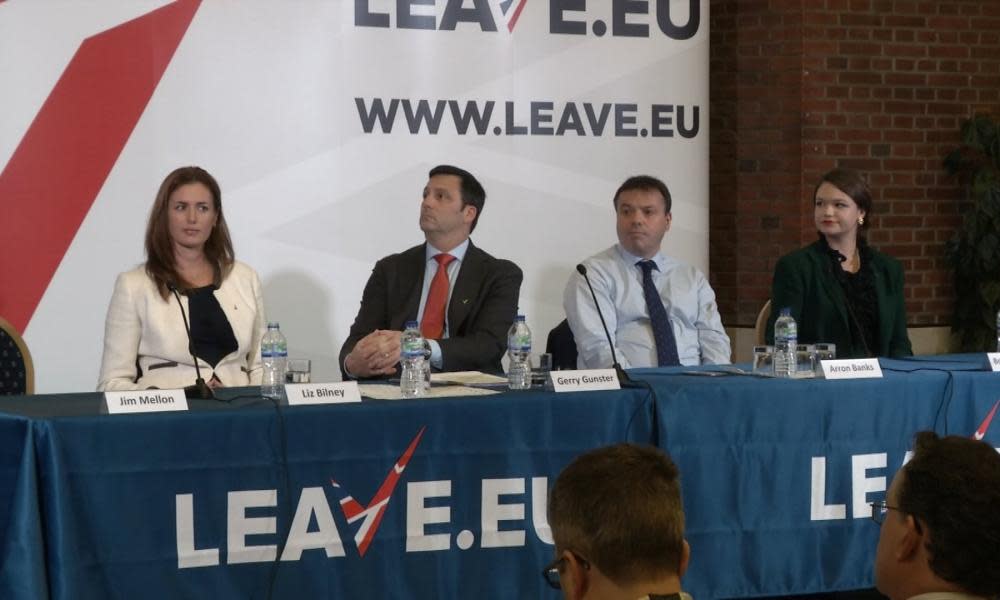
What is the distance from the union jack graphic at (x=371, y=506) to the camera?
2.98 meters

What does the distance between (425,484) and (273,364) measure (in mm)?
485

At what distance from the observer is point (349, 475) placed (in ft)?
9.76

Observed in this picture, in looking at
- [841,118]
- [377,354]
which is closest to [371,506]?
[377,354]

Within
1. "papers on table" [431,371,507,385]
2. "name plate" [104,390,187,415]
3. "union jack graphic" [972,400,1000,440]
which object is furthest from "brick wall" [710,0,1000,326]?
"name plate" [104,390,187,415]

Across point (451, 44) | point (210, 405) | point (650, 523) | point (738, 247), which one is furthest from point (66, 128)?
point (650, 523)

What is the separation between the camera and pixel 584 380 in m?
3.21

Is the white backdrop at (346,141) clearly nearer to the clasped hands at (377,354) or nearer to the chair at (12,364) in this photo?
the chair at (12,364)

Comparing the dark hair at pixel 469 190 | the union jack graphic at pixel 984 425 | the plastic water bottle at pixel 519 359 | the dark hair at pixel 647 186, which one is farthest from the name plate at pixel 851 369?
the dark hair at pixel 469 190

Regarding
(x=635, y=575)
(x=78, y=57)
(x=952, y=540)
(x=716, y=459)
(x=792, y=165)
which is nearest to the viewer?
(x=635, y=575)

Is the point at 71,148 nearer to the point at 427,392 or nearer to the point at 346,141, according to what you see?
the point at 346,141

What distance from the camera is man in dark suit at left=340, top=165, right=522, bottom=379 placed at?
13.4 feet

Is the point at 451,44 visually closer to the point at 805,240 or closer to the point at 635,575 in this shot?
the point at 805,240

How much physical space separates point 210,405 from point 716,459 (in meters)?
1.18

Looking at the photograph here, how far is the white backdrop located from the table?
1.84 m
